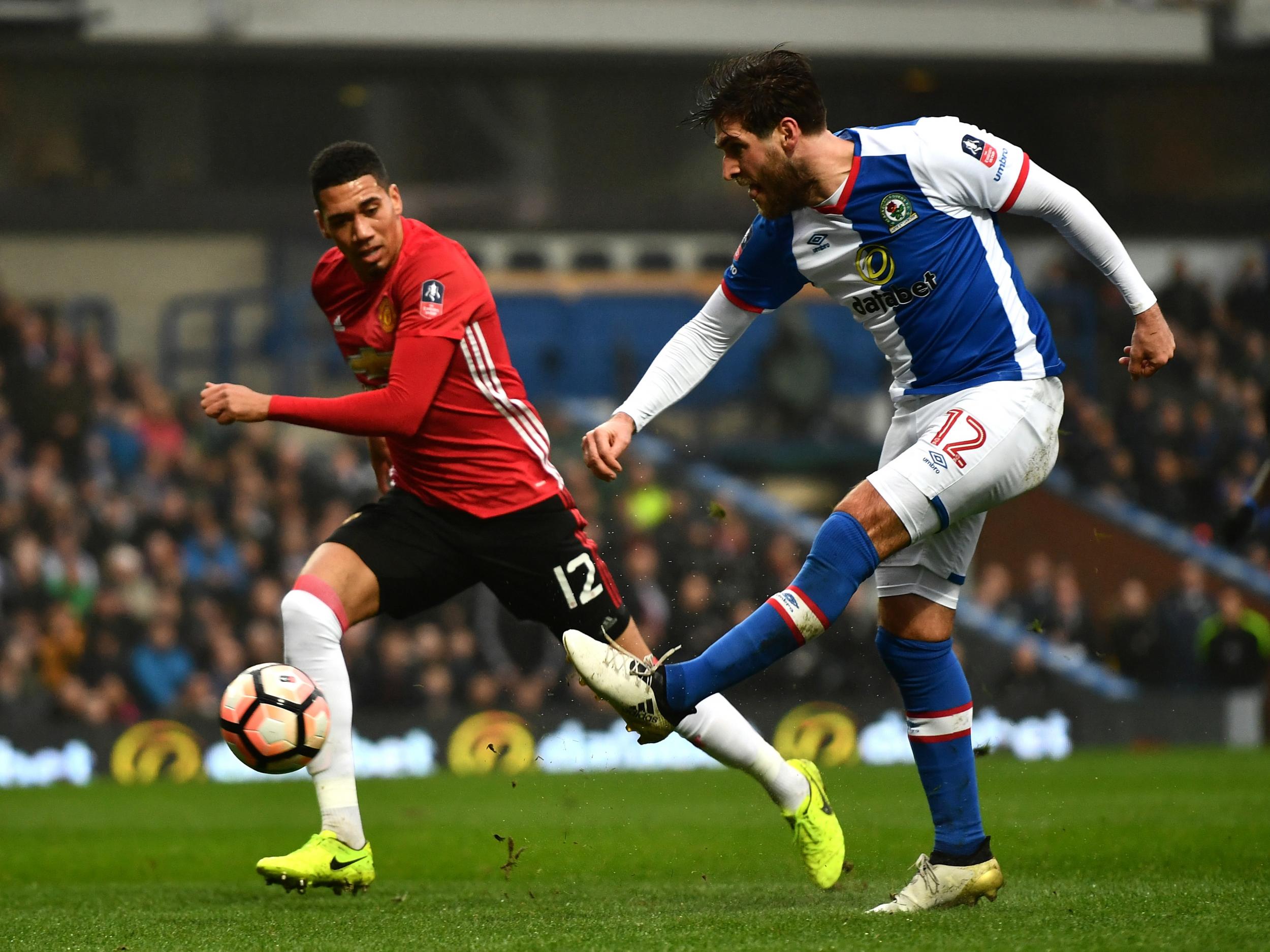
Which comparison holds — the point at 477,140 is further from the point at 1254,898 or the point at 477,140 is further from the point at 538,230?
the point at 1254,898

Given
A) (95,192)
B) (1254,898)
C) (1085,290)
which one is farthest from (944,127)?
(95,192)

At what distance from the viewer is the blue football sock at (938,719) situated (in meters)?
5.39

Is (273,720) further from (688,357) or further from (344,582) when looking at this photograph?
(688,357)

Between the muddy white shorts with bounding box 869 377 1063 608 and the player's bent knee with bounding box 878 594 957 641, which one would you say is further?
the player's bent knee with bounding box 878 594 957 641

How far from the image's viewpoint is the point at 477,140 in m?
23.5

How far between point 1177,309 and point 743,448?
19.2ft

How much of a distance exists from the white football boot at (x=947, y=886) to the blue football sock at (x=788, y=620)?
919 millimetres

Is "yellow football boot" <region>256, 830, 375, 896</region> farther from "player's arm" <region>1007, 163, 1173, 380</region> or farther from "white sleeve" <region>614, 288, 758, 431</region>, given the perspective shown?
"player's arm" <region>1007, 163, 1173, 380</region>

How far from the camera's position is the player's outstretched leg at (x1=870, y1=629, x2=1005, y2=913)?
5258 millimetres

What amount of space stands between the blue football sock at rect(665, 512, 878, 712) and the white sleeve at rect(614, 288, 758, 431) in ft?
2.96

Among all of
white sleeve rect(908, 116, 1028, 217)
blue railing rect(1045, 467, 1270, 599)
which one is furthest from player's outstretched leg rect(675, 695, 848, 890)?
blue railing rect(1045, 467, 1270, 599)

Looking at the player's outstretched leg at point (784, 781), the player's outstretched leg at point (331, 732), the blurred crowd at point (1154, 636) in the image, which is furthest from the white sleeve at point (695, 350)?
A: the blurred crowd at point (1154, 636)

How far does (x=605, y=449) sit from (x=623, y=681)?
72cm

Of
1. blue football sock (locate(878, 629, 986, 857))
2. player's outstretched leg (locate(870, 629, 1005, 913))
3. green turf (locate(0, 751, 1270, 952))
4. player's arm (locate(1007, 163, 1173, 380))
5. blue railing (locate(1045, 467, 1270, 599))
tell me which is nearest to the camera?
Result: green turf (locate(0, 751, 1270, 952))
